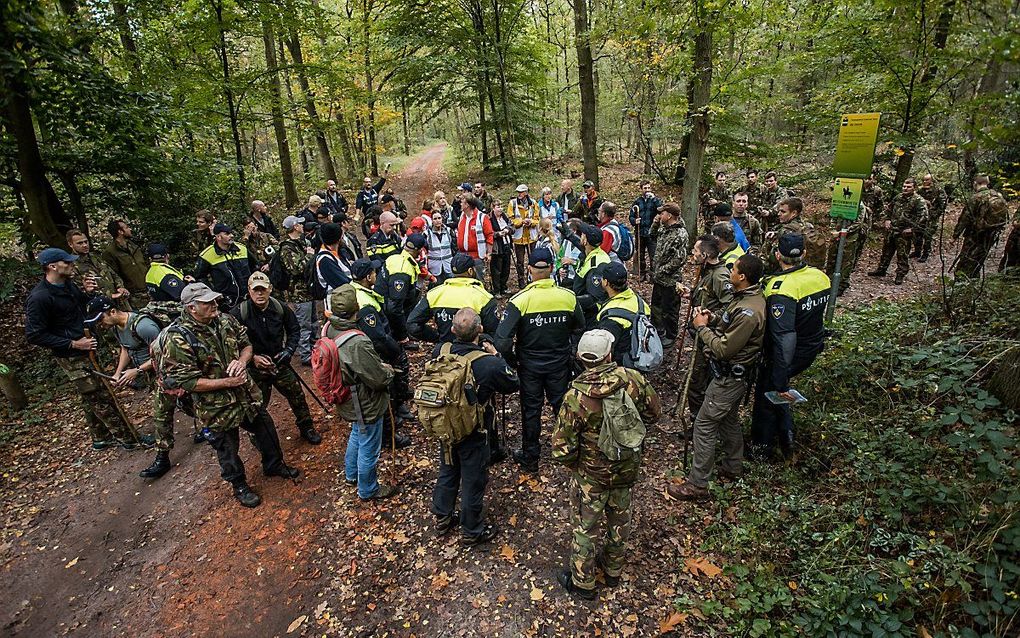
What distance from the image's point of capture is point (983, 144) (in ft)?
12.2

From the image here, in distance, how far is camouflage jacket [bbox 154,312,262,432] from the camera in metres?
4.72

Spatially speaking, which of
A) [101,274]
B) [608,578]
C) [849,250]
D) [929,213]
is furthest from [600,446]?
[929,213]

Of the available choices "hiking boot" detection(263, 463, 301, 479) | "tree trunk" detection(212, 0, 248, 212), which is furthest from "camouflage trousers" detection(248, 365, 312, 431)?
"tree trunk" detection(212, 0, 248, 212)

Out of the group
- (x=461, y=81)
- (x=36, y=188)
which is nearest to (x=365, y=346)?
(x=36, y=188)

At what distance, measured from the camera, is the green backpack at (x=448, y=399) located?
163 inches

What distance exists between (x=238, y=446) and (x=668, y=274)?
22.9 feet

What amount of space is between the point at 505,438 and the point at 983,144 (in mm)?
5580

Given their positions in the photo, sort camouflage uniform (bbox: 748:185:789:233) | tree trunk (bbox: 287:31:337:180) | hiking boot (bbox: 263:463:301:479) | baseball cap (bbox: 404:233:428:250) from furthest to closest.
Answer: tree trunk (bbox: 287:31:337:180)
camouflage uniform (bbox: 748:185:789:233)
baseball cap (bbox: 404:233:428:250)
hiking boot (bbox: 263:463:301:479)

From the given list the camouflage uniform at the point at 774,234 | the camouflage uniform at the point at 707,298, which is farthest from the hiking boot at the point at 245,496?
the camouflage uniform at the point at 774,234

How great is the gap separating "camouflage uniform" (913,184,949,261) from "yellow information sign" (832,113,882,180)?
193 inches

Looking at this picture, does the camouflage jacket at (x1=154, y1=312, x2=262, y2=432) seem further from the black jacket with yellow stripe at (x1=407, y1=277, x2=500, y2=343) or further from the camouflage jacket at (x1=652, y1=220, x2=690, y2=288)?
the camouflage jacket at (x1=652, y1=220, x2=690, y2=288)

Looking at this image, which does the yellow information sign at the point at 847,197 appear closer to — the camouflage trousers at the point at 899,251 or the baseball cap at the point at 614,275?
the baseball cap at the point at 614,275

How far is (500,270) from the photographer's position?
36.2 ft

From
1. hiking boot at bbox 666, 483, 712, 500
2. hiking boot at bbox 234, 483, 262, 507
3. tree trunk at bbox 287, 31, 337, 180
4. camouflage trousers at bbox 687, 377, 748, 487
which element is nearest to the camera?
camouflage trousers at bbox 687, 377, 748, 487
